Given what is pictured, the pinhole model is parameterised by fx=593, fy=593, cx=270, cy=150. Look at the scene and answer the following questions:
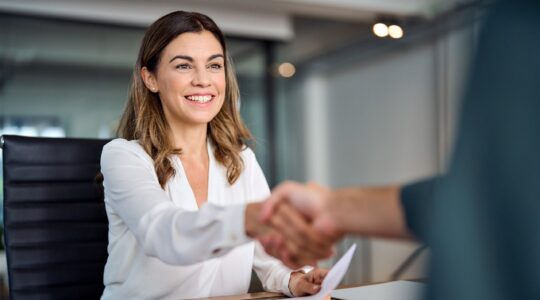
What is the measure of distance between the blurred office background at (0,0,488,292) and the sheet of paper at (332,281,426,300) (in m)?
3.25

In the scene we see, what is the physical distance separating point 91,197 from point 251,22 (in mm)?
4544

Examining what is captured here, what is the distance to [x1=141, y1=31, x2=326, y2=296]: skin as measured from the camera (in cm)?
166

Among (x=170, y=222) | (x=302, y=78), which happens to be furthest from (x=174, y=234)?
(x=302, y=78)

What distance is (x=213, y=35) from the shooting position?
1725mm

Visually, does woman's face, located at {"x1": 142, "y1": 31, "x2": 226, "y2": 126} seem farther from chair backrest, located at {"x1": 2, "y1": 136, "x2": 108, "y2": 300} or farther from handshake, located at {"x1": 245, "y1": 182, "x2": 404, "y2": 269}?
handshake, located at {"x1": 245, "y1": 182, "x2": 404, "y2": 269}

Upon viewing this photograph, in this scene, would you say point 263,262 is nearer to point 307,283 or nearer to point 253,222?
point 307,283

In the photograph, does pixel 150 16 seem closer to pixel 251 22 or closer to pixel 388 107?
pixel 251 22

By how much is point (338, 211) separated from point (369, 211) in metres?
0.08

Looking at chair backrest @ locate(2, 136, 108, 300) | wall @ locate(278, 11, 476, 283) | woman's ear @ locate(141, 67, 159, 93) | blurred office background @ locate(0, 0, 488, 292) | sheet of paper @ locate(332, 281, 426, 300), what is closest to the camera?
sheet of paper @ locate(332, 281, 426, 300)

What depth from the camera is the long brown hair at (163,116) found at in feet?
5.37

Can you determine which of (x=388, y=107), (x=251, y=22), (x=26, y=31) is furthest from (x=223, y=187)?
(x=388, y=107)

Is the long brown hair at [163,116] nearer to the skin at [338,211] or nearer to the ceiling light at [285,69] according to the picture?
the skin at [338,211]

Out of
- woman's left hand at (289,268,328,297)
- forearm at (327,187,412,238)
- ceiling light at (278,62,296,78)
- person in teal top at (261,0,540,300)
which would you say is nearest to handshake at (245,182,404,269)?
forearm at (327,187,412,238)

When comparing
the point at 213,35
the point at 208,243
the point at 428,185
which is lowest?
the point at 208,243
